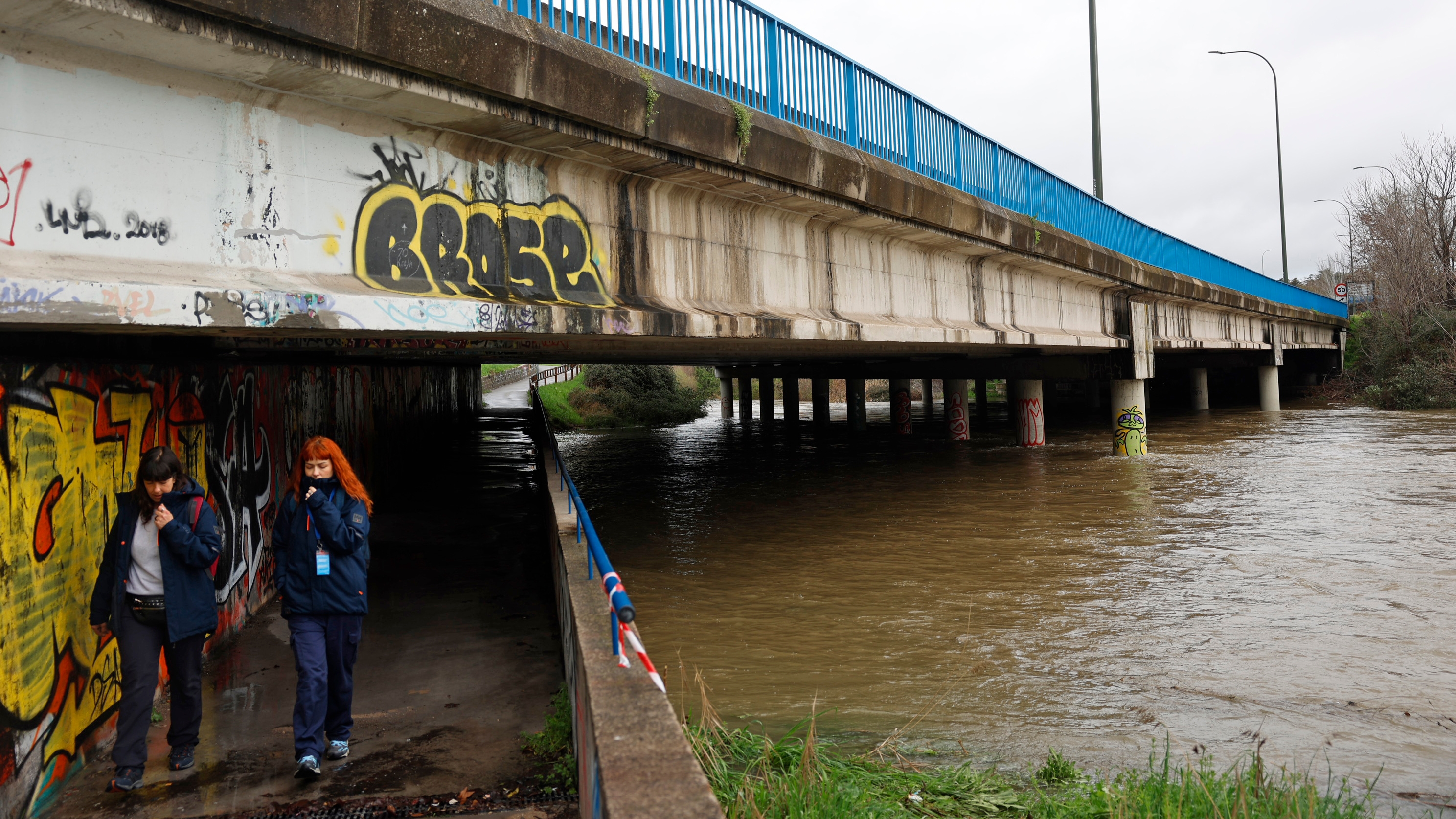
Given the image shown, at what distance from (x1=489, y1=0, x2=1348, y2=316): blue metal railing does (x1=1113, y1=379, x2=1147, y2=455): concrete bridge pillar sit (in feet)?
12.8

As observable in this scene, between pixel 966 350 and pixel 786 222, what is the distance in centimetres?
913

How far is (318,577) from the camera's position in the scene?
4.48 metres

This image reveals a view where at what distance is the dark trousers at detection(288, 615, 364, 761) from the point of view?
4406mm

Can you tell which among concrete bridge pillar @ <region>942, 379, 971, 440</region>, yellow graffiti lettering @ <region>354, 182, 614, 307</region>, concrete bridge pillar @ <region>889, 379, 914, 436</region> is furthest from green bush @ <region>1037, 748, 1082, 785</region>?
concrete bridge pillar @ <region>889, 379, 914, 436</region>

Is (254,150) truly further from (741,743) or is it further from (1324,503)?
(1324,503)

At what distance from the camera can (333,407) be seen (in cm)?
1134

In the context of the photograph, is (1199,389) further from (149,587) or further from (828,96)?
(149,587)

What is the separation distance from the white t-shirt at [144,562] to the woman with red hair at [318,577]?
52 cm

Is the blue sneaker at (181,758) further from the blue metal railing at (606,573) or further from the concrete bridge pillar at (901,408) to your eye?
the concrete bridge pillar at (901,408)

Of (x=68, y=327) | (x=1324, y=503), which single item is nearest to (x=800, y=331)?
(x=68, y=327)

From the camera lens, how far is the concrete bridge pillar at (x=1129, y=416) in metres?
18.9

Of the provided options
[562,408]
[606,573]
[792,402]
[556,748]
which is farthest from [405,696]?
[792,402]

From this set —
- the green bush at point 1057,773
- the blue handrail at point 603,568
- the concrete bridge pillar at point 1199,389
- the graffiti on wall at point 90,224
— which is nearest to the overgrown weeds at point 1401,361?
the concrete bridge pillar at point 1199,389

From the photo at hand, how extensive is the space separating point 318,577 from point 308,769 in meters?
0.90
